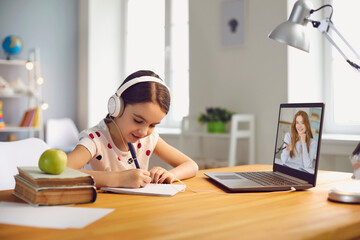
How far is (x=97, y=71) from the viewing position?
193 inches

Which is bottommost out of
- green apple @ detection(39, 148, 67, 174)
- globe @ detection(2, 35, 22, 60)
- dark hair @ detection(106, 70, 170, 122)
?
green apple @ detection(39, 148, 67, 174)

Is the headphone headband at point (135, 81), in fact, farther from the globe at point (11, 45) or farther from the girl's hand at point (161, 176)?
the globe at point (11, 45)

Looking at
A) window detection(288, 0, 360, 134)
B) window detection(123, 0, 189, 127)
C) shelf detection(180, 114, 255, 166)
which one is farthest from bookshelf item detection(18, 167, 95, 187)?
window detection(123, 0, 189, 127)

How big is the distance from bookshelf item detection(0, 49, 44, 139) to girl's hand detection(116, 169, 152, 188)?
132 inches

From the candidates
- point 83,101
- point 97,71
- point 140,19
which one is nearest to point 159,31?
point 140,19

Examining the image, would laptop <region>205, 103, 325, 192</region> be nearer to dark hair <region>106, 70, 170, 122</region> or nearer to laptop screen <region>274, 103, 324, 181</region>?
laptop screen <region>274, 103, 324, 181</region>

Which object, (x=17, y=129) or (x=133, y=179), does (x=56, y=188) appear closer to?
(x=133, y=179)

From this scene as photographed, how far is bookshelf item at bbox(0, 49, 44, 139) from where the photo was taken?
431cm

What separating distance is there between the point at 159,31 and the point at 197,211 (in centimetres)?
400

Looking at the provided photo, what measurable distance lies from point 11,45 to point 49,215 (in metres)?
3.91

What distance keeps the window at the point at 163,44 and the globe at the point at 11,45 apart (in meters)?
1.30

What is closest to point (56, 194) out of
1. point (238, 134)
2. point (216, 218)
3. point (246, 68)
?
point (216, 218)

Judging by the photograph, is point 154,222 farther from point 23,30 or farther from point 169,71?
point 23,30

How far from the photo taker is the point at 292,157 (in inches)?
51.8
